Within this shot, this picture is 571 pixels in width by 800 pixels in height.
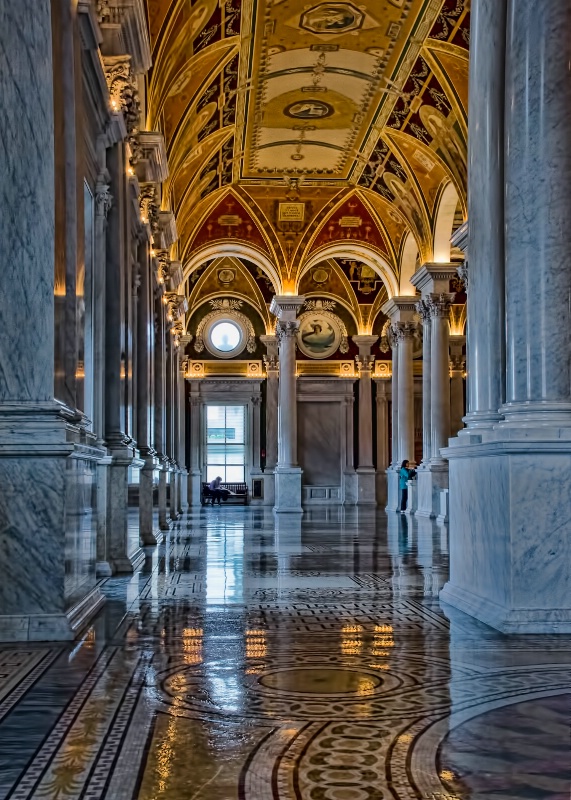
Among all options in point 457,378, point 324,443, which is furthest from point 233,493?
point 457,378

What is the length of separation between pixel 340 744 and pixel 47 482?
9.78 feet

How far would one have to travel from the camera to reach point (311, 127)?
73.6 ft

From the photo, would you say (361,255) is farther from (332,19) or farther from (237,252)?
(332,19)

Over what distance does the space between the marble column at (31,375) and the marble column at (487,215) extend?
2877 millimetres

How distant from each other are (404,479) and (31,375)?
21184 millimetres

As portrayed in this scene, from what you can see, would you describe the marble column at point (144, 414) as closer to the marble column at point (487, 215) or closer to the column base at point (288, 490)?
the marble column at point (487, 215)

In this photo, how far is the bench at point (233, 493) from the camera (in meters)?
34.2

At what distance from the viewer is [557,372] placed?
635 centimetres

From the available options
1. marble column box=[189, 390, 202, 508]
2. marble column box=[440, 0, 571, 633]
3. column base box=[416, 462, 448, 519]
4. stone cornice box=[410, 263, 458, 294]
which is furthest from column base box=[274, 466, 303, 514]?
marble column box=[440, 0, 571, 633]

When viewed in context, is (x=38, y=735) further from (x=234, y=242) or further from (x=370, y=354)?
(x=370, y=354)

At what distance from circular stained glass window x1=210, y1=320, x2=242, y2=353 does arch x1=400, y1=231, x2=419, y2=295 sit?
881 centimetres

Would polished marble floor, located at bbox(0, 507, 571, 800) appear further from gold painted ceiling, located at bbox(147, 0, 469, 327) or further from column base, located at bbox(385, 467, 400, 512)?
column base, located at bbox(385, 467, 400, 512)

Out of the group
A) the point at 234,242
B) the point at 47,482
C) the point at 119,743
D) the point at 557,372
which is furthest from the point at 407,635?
the point at 234,242

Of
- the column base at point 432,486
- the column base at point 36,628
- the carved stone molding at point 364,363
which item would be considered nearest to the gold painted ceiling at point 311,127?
the column base at point 432,486
